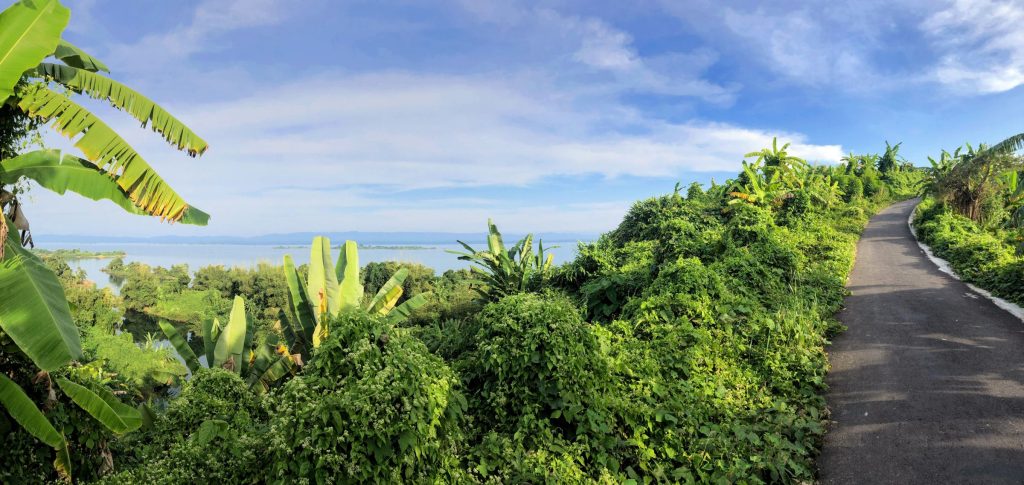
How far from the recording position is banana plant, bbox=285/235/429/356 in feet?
29.0

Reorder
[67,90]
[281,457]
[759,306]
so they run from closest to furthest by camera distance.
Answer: [281,457], [67,90], [759,306]

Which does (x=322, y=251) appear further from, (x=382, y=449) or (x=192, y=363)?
(x=382, y=449)

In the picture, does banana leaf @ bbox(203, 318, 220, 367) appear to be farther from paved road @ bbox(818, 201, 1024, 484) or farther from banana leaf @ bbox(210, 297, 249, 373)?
paved road @ bbox(818, 201, 1024, 484)

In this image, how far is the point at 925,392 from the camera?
609 cm

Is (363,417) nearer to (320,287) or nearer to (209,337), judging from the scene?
(320,287)

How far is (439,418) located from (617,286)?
712cm

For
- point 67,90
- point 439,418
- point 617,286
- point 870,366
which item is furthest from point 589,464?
point 67,90

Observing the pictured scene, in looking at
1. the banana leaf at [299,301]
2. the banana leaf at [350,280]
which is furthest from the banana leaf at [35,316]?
the banana leaf at [299,301]

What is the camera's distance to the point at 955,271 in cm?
1274

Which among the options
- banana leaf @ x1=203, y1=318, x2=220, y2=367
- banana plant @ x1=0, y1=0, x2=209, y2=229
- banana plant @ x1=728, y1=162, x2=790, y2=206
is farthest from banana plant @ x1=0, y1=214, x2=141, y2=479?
banana plant @ x1=728, y1=162, x2=790, y2=206

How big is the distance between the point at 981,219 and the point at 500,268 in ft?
77.3

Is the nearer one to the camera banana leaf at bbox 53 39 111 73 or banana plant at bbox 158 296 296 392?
banana leaf at bbox 53 39 111 73

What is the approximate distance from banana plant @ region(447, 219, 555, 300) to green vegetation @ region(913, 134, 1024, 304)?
34.9 feet

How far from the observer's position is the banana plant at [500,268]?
13.9 m
